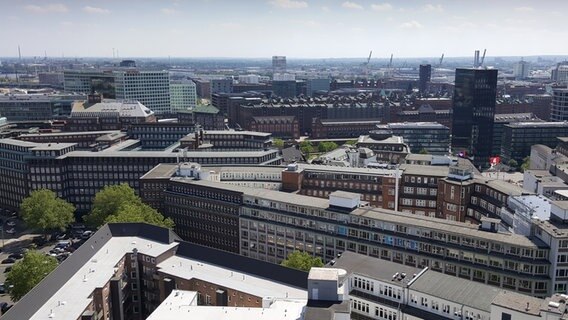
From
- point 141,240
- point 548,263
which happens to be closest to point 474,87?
point 548,263

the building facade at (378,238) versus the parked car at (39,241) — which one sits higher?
the building facade at (378,238)

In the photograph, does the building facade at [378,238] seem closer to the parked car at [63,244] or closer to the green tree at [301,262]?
the green tree at [301,262]

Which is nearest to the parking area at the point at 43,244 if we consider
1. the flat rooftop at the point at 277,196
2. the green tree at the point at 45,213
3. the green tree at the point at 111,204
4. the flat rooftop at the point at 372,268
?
the green tree at the point at 45,213

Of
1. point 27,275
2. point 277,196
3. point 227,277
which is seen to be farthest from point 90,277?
point 277,196

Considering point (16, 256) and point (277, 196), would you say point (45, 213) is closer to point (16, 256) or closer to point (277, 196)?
point (16, 256)

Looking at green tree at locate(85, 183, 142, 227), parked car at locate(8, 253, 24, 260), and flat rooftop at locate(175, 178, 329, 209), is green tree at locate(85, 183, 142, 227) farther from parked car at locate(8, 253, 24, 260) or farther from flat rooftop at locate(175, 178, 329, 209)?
parked car at locate(8, 253, 24, 260)

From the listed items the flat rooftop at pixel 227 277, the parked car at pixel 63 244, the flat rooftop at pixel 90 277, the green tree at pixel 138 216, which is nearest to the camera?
the flat rooftop at pixel 90 277
